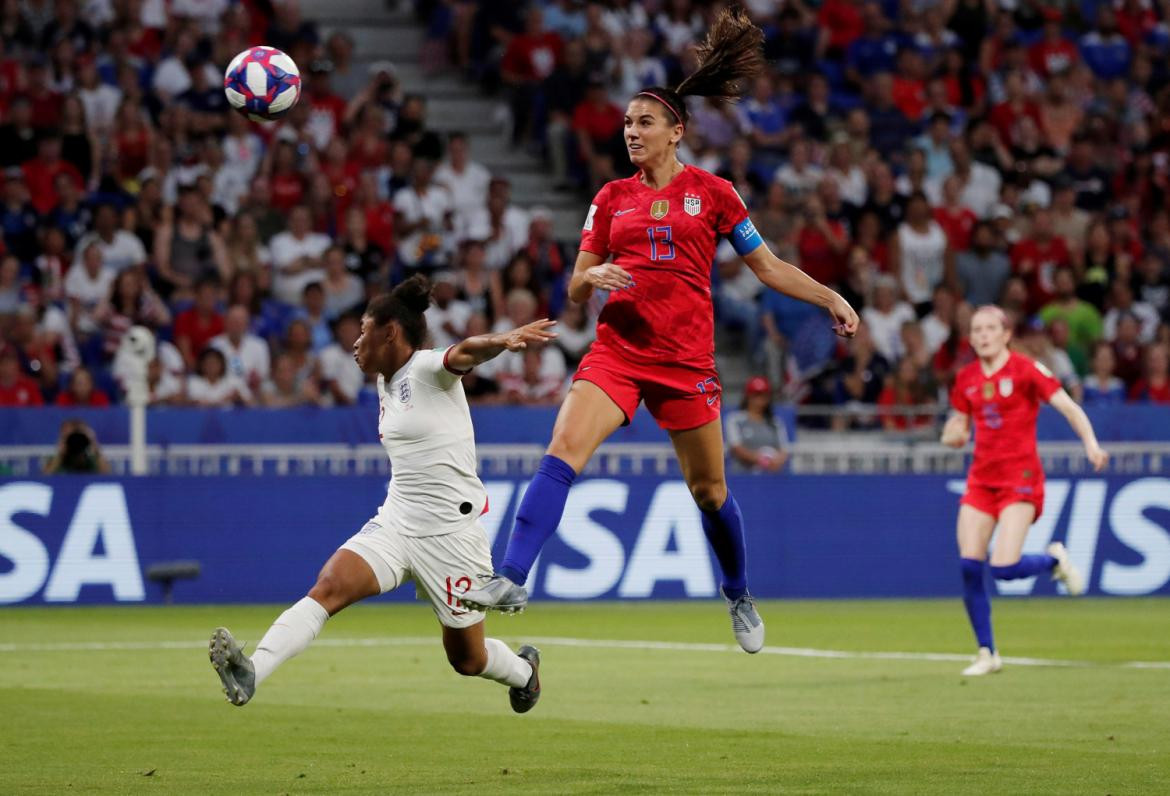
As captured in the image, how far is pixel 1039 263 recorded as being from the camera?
2452 cm

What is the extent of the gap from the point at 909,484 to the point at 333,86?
31.5ft

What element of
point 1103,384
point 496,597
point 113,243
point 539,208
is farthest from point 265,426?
point 496,597

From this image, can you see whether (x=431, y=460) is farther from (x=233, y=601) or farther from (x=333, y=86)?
(x=333, y=86)

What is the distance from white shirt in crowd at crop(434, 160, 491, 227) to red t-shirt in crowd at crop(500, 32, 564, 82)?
6.97 feet

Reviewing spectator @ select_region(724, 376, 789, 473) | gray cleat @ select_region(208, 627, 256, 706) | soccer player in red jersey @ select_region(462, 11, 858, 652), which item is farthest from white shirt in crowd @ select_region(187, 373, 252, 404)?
gray cleat @ select_region(208, 627, 256, 706)

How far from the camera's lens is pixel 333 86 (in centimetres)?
2503

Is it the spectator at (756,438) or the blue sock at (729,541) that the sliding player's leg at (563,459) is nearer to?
the blue sock at (729,541)

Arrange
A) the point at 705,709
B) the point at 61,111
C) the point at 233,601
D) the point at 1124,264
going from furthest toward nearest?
the point at 1124,264 < the point at 61,111 < the point at 233,601 < the point at 705,709

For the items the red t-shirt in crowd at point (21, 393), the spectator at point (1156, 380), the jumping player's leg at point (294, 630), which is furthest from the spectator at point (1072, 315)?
the jumping player's leg at point (294, 630)

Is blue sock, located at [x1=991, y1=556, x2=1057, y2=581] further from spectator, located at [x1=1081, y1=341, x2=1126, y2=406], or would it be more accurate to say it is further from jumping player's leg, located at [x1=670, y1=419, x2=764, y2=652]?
spectator, located at [x1=1081, y1=341, x2=1126, y2=406]

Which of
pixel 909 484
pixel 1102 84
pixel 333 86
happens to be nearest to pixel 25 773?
pixel 909 484

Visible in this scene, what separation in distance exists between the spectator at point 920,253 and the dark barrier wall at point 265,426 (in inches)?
222

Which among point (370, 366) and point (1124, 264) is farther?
point (1124, 264)

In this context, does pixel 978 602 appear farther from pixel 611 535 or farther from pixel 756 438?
pixel 756 438
